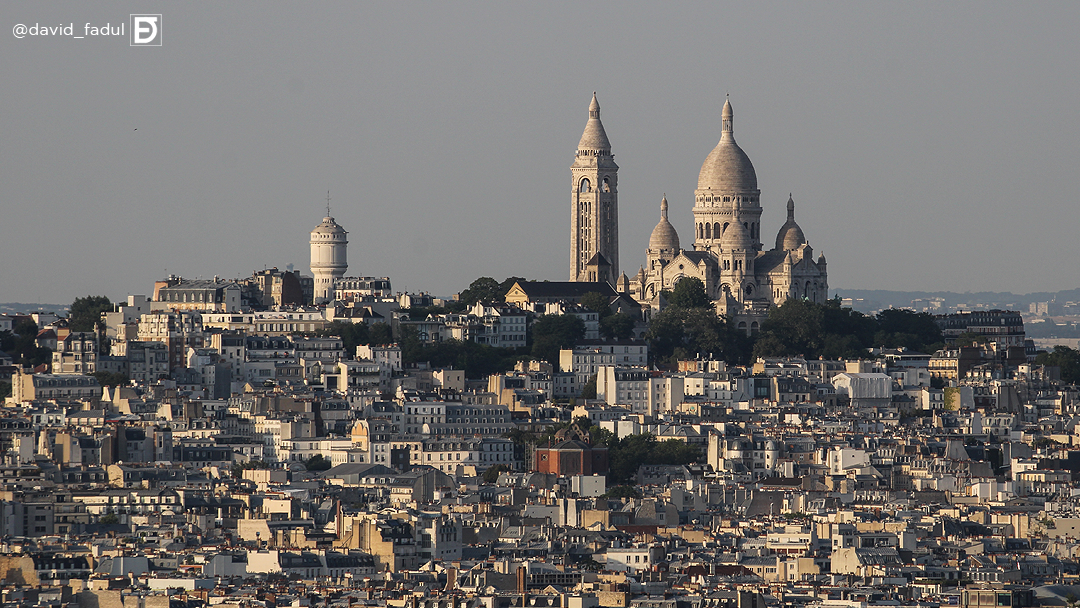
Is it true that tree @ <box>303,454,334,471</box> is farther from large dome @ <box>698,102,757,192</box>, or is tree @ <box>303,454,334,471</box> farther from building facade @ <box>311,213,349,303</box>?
large dome @ <box>698,102,757,192</box>

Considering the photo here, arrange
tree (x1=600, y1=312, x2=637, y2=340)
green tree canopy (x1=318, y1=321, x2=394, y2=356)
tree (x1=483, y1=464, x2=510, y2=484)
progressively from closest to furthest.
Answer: tree (x1=483, y1=464, x2=510, y2=484)
green tree canopy (x1=318, y1=321, x2=394, y2=356)
tree (x1=600, y1=312, x2=637, y2=340)

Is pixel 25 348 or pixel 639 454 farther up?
pixel 25 348

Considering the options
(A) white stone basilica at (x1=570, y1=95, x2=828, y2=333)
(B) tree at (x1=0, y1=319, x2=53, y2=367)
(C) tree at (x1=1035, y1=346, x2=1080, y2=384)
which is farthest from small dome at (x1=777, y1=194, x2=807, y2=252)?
(B) tree at (x1=0, y1=319, x2=53, y2=367)

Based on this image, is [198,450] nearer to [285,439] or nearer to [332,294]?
[285,439]

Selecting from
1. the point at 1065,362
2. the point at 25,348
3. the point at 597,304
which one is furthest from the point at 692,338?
the point at 25,348

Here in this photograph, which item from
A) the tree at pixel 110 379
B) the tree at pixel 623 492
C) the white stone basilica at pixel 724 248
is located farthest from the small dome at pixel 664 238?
the tree at pixel 623 492

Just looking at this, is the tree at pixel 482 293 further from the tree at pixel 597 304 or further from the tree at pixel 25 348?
the tree at pixel 25 348

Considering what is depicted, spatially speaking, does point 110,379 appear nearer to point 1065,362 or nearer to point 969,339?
point 969,339
